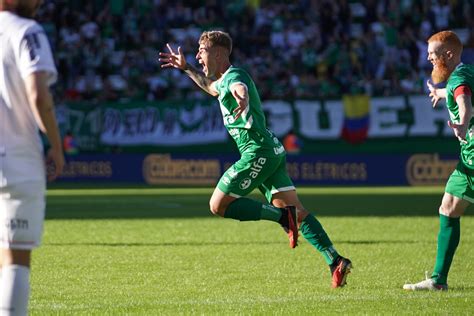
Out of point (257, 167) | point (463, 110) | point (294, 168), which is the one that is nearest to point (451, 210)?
point (463, 110)

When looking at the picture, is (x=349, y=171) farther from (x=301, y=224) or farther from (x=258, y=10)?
(x=301, y=224)

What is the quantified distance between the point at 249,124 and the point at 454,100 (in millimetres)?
1839

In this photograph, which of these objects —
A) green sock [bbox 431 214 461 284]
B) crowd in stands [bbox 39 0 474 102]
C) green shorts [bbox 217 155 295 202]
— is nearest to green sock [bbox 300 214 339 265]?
green shorts [bbox 217 155 295 202]

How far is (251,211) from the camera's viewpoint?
991 centimetres

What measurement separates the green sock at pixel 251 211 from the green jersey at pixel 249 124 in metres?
0.46

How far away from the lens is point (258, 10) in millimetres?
34969

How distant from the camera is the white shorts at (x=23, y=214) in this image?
5887 millimetres

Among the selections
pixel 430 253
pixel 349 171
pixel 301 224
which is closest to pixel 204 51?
pixel 301 224

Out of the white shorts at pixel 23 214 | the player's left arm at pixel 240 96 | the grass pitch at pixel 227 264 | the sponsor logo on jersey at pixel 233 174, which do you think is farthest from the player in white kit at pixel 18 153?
the sponsor logo on jersey at pixel 233 174

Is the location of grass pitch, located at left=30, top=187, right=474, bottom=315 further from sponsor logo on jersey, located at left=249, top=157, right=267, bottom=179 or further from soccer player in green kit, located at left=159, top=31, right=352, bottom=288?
sponsor logo on jersey, located at left=249, top=157, right=267, bottom=179

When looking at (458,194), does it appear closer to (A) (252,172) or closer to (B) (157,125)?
(A) (252,172)

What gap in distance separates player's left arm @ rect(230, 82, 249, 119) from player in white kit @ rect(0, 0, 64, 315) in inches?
124

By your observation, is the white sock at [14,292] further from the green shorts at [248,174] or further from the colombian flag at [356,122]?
the colombian flag at [356,122]

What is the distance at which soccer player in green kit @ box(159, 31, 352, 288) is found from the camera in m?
9.82
